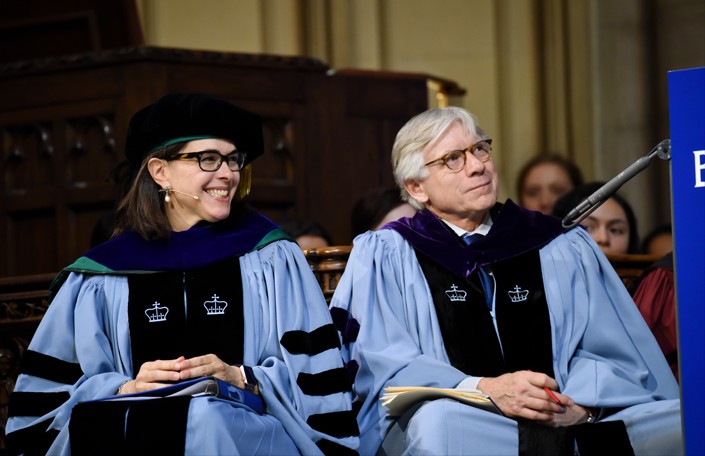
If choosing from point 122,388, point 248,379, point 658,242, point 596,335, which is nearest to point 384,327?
point 248,379

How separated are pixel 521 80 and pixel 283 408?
4.55m

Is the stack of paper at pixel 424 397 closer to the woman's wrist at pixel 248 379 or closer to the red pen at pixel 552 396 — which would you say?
the red pen at pixel 552 396

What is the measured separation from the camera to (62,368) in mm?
4414

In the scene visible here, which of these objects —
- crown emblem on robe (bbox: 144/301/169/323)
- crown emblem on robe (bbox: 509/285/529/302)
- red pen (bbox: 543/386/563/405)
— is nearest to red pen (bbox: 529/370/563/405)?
red pen (bbox: 543/386/563/405)

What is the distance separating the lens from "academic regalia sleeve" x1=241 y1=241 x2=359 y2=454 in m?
4.24

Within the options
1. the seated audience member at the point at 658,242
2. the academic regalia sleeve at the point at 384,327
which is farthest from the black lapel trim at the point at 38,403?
the seated audience member at the point at 658,242

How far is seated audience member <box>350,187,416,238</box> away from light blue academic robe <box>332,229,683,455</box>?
3.05ft

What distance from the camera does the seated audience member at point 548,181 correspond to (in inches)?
294

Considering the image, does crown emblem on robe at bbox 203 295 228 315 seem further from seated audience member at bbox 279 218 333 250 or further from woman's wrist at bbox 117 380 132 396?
seated audience member at bbox 279 218 333 250

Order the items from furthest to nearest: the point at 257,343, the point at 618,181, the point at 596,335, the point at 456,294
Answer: the point at 456,294 → the point at 596,335 → the point at 257,343 → the point at 618,181

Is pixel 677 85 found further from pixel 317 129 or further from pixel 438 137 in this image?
pixel 317 129

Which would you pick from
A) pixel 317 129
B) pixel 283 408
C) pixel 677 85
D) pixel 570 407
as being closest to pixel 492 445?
pixel 570 407

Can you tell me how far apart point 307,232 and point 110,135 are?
1.12 metres

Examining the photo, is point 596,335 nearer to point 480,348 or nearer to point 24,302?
point 480,348
